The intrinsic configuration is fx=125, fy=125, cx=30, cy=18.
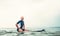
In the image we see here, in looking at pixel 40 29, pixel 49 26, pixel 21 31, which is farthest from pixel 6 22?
pixel 49 26

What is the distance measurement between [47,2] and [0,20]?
2.10 ft

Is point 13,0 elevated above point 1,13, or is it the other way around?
point 13,0

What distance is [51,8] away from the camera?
1576 mm

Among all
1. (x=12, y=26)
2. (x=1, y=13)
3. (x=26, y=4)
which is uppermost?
(x=26, y=4)

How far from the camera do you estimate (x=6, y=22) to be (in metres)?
1.58

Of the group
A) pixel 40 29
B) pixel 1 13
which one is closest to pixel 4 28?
pixel 1 13

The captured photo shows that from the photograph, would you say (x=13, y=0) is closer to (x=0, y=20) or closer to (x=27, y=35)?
(x=0, y=20)

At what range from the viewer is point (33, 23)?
1581 mm

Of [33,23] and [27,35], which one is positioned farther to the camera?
[33,23]

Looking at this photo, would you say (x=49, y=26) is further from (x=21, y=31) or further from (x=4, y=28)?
(x=4, y=28)

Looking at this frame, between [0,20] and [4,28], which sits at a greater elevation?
[0,20]

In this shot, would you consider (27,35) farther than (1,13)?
No

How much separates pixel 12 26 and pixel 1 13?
0.72 ft

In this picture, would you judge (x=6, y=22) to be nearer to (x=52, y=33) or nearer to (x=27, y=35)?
(x=27, y=35)
